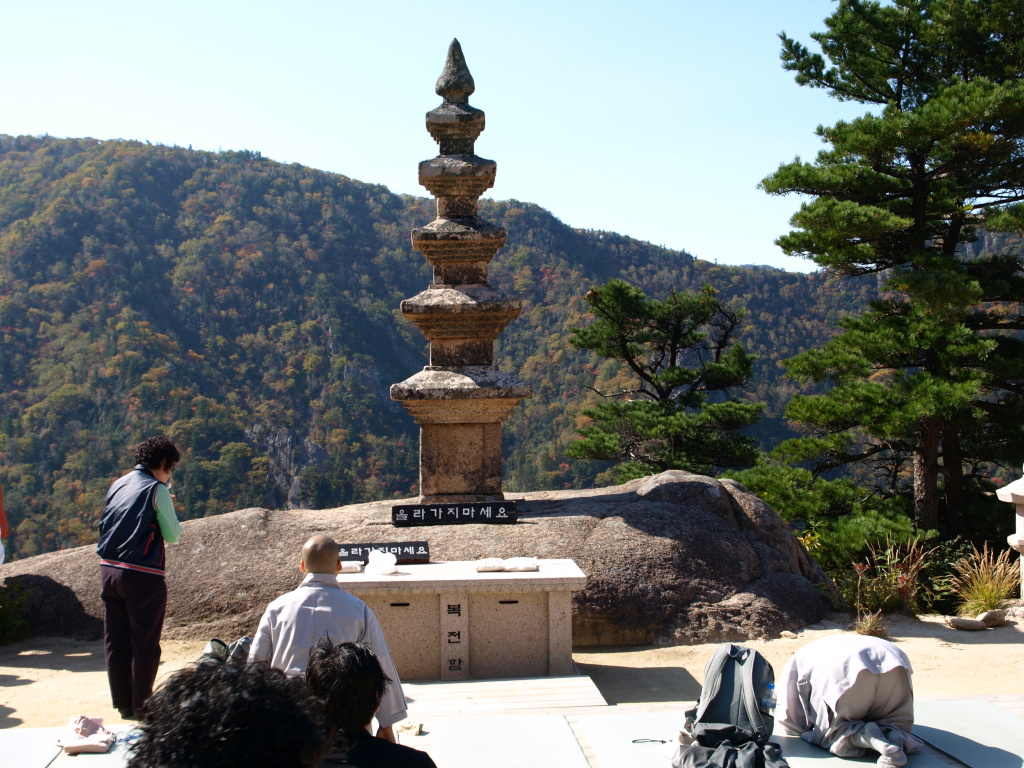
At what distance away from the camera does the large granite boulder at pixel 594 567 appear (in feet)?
21.8

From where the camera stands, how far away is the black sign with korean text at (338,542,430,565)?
6086 millimetres

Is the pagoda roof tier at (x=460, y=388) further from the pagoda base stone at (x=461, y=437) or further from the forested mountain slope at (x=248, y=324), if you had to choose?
the forested mountain slope at (x=248, y=324)

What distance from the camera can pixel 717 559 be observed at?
282 inches

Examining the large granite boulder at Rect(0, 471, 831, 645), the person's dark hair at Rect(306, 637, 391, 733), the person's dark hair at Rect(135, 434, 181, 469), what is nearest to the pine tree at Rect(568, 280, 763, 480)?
the large granite boulder at Rect(0, 471, 831, 645)

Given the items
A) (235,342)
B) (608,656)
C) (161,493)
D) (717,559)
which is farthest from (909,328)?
(235,342)

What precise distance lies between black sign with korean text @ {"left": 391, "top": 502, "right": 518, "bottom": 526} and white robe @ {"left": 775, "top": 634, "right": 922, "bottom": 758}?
3876 millimetres

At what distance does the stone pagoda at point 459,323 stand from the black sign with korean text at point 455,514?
788 millimetres

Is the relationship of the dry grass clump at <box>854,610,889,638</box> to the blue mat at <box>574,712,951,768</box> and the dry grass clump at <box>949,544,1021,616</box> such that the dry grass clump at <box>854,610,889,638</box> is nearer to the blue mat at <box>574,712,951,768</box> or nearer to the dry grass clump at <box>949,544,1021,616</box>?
the dry grass clump at <box>949,544,1021,616</box>

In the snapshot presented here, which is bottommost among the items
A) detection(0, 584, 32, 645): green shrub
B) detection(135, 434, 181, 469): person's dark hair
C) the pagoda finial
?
detection(0, 584, 32, 645): green shrub

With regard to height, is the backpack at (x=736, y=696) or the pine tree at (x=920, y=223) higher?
the pine tree at (x=920, y=223)

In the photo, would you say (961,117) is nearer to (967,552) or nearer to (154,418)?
(967,552)

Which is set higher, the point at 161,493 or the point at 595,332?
the point at 595,332

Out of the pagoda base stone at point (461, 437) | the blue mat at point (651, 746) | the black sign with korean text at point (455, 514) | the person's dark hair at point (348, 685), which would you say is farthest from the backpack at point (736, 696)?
the pagoda base stone at point (461, 437)

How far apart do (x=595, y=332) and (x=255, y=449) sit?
84.6ft
